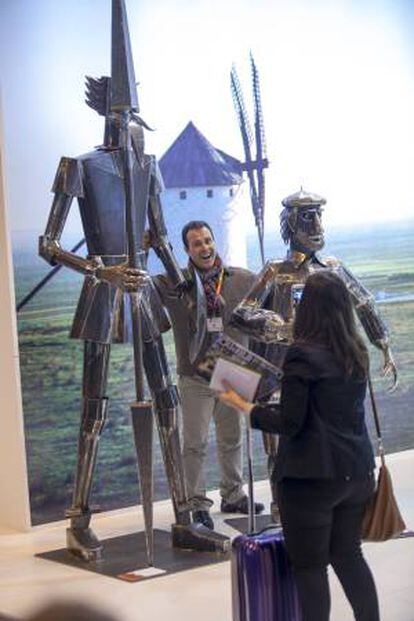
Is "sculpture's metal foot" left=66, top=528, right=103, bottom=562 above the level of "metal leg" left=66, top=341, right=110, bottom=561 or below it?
below

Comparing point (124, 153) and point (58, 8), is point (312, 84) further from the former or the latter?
point (124, 153)

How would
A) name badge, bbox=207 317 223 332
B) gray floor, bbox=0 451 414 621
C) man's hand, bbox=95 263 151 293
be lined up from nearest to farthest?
gray floor, bbox=0 451 414 621, man's hand, bbox=95 263 151 293, name badge, bbox=207 317 223 332

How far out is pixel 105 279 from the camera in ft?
15.7

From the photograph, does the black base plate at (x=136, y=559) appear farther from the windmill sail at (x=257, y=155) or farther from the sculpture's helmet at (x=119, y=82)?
the windmill sail at (x=257, y=155)

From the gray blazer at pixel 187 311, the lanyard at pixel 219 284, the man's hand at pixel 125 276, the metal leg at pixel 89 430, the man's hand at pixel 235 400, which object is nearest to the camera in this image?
the man's hand at pixel 235 400

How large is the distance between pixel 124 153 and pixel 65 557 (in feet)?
5.55

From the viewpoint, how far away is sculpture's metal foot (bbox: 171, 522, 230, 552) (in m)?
5.01

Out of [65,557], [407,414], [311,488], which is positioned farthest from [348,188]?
[311,488]

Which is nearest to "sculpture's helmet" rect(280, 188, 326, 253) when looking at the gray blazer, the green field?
the gray blazer

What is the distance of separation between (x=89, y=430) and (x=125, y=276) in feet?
2.29

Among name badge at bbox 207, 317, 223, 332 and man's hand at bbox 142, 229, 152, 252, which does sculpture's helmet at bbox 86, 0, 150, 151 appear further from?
name badge at bbox 207, 317, 223, 332

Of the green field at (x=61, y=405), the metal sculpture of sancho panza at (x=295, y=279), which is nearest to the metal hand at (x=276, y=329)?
the metal sculpture of sancho panza at (x=295, y=279)

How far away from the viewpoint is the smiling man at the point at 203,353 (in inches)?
211

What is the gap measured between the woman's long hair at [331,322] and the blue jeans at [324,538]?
319mm
